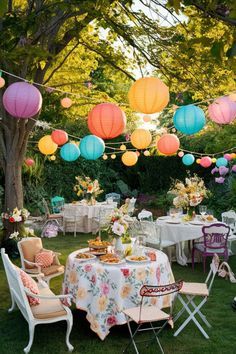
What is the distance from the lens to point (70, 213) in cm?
1221

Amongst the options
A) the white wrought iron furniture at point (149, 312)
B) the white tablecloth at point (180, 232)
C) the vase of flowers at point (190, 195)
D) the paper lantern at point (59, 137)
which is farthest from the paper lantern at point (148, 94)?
the white tablecloth at point (180, 232)

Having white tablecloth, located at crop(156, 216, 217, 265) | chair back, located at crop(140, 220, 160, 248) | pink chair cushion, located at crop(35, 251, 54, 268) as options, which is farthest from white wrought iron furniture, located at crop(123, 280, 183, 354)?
white tablecloth, located at crop(156, 216, 217, 265)

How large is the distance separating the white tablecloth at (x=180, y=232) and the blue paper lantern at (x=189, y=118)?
3540mm

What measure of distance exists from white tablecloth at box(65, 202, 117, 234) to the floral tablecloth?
6835mm

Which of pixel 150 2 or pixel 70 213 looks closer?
pixel 150 2

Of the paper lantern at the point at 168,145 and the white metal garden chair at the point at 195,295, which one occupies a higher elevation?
the paper lantern at the point at 168,145

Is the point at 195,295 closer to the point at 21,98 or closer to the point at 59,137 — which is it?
the point at 21,98

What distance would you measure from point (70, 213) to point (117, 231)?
6.75m

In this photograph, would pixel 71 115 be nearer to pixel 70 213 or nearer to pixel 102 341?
pixel 70 213

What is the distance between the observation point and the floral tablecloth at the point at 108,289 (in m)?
4.99

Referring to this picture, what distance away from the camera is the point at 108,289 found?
5.02 m

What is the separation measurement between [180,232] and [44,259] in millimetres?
3126

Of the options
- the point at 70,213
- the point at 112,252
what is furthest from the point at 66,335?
the point at 70,213

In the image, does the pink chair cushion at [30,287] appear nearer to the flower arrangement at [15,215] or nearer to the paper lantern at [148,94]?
the paper lantern at [148,94]
